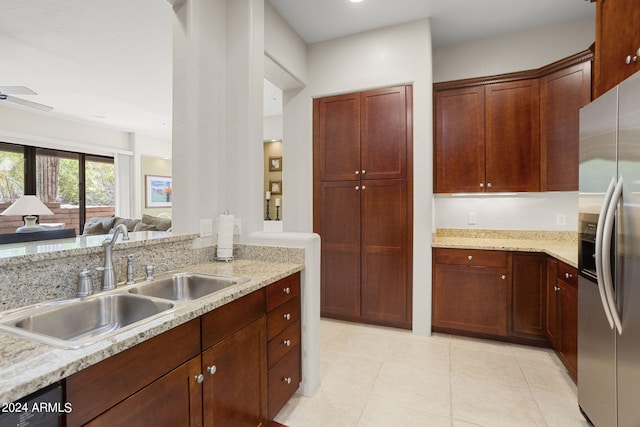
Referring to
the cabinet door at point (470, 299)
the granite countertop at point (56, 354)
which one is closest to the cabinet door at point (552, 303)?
the cabinet door at point (470, 299)

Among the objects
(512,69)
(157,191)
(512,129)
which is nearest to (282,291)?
(512,129)

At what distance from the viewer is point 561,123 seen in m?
2.64

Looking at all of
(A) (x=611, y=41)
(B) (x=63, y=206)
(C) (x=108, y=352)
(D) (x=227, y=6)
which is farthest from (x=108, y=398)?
(B) (x=63, y=206)

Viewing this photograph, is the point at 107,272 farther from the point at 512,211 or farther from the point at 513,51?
the point at 513,51

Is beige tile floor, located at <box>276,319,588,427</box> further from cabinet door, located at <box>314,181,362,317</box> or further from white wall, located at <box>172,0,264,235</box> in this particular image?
white wall, located at <box>172,0,264,235</box>

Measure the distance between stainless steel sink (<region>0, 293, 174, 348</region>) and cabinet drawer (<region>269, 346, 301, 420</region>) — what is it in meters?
0.72

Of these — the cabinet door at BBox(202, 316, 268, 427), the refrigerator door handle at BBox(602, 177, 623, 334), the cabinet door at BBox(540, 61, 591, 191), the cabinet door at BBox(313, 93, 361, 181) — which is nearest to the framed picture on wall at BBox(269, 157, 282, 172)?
the cabinet door at BBox(313, 93, 361, 181)

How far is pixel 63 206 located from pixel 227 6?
5.64m

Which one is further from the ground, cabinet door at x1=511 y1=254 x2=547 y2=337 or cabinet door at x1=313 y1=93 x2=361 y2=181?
cabinet door at x1=313 y1=93 x2=361 y2=181

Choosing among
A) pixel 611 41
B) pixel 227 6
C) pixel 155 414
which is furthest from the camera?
pixel 227 6

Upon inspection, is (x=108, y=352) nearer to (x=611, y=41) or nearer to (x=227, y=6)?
(x=227, y=6)

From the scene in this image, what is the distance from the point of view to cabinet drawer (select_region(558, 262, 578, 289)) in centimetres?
206

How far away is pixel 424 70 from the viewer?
2.84 m

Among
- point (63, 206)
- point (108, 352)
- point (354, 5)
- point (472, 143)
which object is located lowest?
point (108, 352)
